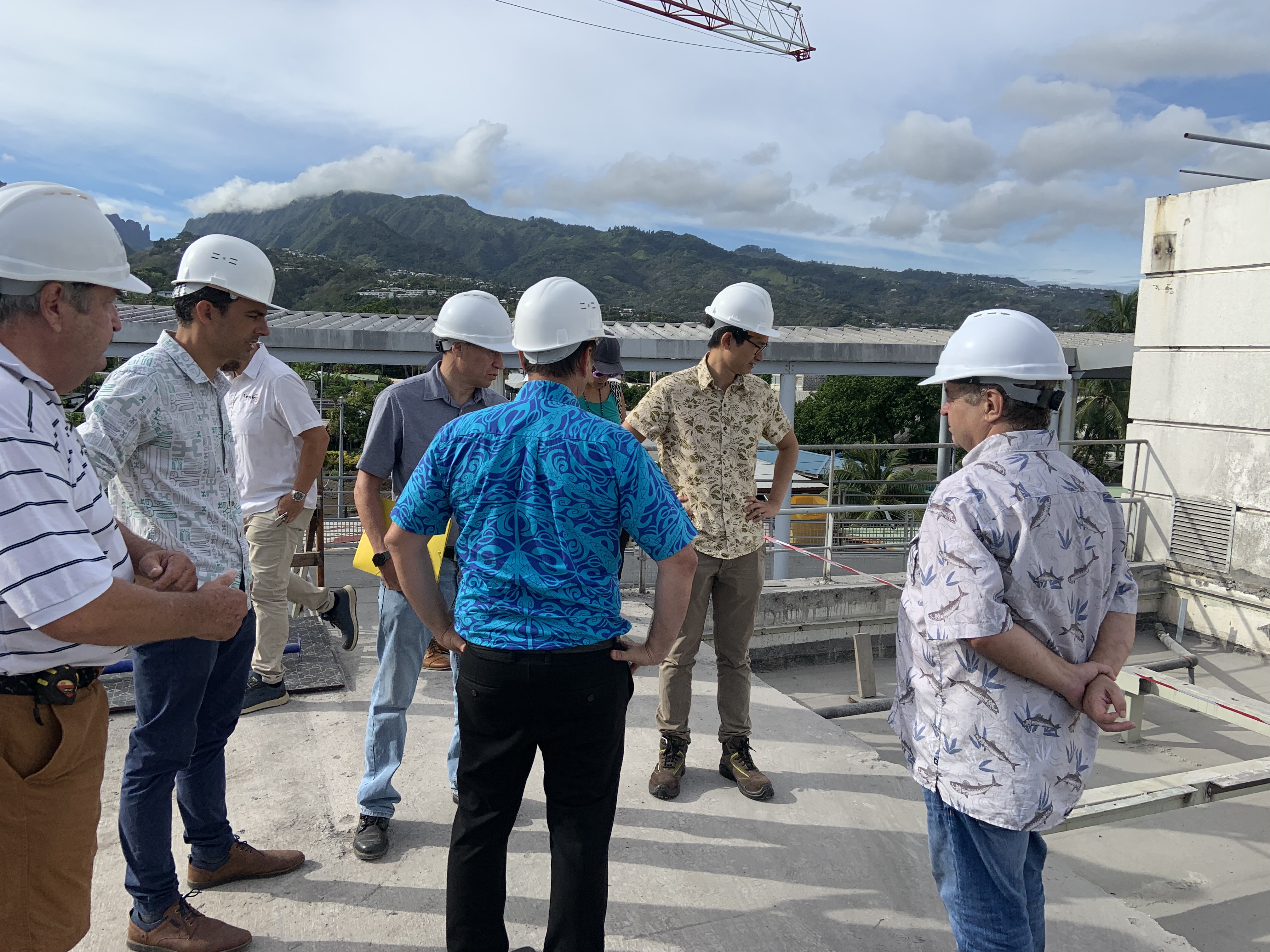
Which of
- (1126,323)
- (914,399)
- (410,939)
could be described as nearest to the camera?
(410,939)

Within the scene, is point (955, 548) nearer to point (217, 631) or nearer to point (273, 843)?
point (217, 631)

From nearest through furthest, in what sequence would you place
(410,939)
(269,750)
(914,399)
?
(410,939) → (269,750) → (914,399)

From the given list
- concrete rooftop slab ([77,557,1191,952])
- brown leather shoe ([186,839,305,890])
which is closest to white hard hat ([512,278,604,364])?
concrete rooftop slab ([77,557,1191,952])

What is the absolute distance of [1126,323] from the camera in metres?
42.3

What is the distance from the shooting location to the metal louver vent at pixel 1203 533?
827cm

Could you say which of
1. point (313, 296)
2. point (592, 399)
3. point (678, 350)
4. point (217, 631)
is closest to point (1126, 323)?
point (678, 350)

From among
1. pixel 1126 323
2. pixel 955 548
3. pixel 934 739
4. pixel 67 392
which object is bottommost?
pixel 934 739

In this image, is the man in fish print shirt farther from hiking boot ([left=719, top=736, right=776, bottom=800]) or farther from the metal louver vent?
the metal louver vent

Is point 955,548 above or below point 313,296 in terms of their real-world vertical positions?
below

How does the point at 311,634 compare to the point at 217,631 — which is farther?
the point at 311,634

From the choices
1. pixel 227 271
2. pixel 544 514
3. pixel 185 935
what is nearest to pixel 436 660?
pixel 185 935

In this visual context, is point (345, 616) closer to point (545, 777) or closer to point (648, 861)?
point (648, 861)

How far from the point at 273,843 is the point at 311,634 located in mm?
2372

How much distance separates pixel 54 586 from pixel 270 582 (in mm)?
3018
